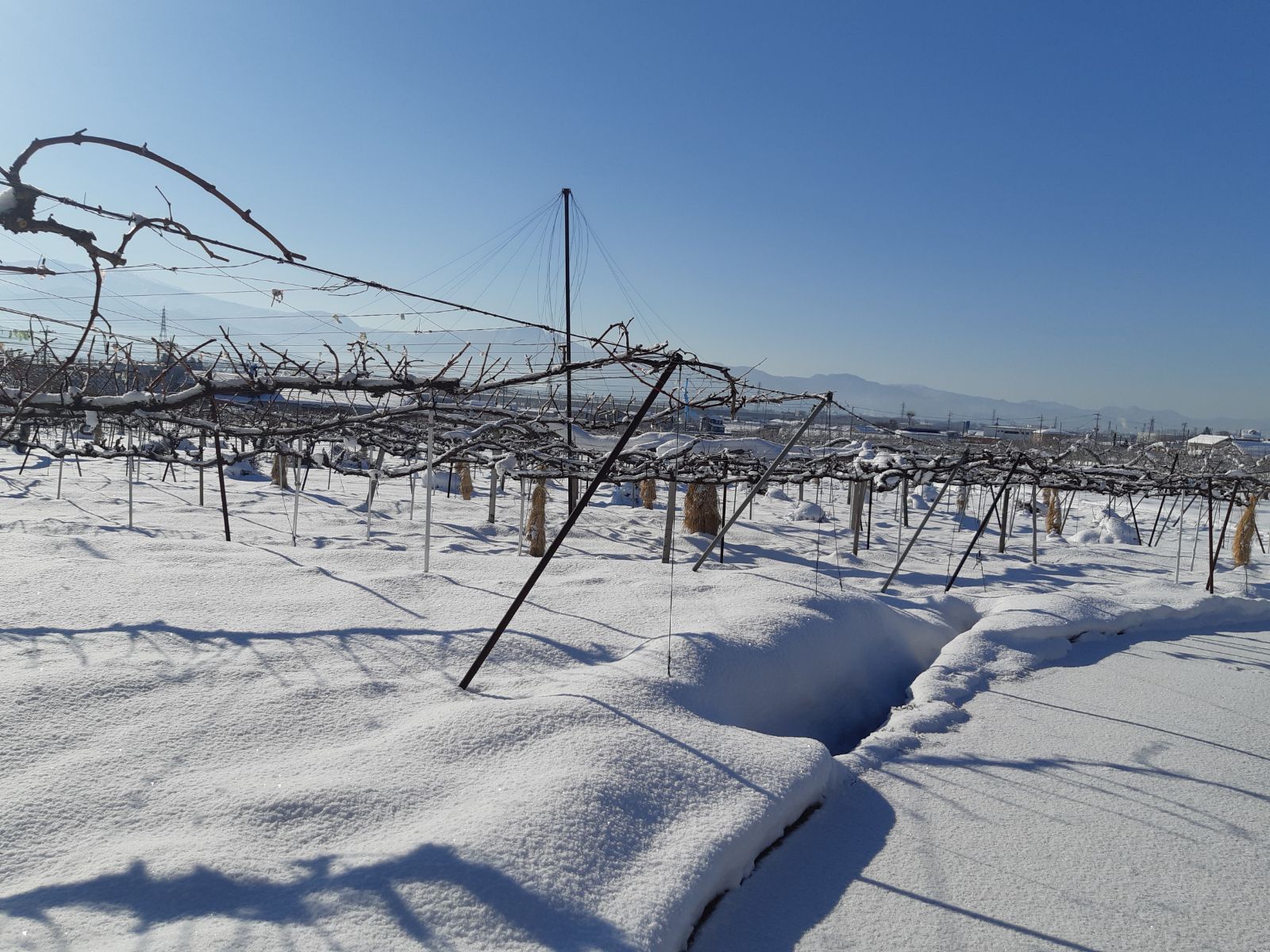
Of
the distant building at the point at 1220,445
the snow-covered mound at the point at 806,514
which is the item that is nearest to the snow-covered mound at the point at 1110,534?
the distant building at the point at 1220,445

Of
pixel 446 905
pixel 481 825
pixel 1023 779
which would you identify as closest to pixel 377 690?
pixel 481 825

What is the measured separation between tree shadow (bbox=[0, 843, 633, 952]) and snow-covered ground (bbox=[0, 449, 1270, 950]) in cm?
1

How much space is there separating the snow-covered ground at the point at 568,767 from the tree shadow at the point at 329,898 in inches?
0.4

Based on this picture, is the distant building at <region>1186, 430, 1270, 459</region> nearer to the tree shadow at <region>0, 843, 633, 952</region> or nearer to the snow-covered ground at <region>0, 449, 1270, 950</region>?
the snow-covered ground at <region>0, 449, 1270, 950</region>

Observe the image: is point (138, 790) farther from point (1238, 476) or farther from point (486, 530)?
point (1238, 476)

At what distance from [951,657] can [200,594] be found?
6.44 m

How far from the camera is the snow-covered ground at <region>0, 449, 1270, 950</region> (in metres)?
2.35

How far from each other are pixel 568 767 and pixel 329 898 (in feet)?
3.75

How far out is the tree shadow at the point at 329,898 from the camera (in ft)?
6.93

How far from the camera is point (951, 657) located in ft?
21.1

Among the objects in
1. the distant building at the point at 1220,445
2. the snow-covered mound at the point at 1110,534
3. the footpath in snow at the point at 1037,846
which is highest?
the distant building at the point at 1220,445

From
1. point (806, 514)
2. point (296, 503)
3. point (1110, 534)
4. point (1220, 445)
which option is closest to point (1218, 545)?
point (1110, 534)

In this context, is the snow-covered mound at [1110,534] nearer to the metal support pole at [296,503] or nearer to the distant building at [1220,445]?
the distant building at [1220,445]

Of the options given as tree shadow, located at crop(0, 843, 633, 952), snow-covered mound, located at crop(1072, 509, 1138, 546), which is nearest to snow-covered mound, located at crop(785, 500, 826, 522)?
snow-covered mound, located at crop(1072, 509, 1138, 546)
